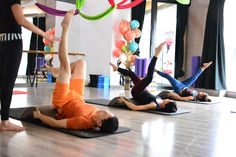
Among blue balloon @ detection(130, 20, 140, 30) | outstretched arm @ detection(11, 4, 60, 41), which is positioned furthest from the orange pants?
blue balloon @ detection(130, 20, 140, 30)

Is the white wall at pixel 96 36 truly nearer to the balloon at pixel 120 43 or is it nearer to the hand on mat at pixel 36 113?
the balloon at pixel 120 43

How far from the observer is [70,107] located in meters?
2.96

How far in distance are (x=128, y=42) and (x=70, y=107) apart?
17.0 feet

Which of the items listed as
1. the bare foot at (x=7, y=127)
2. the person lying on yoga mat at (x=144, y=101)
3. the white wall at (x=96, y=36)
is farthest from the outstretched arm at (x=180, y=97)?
the bare foot at (x=7, y=127)

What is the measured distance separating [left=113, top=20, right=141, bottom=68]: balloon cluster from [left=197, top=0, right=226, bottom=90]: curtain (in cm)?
194

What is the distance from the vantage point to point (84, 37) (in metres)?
9.25

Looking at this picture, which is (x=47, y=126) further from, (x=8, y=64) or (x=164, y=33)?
(x=164, y=33)

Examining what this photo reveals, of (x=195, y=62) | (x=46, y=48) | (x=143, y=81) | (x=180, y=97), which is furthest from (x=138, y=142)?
(x=195, y=62)

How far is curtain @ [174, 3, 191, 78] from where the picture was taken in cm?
897

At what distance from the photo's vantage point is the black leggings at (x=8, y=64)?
2602 mm

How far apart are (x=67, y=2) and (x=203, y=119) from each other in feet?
→ 18.2

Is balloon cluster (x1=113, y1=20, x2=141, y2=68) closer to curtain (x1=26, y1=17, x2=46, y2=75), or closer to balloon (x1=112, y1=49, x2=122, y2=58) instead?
balloon (x1=112, y1=49, x2=122, y2=58)

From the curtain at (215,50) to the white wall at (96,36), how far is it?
2.35m

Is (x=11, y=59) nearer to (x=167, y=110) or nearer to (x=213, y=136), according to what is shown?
(x=213, y=136)
